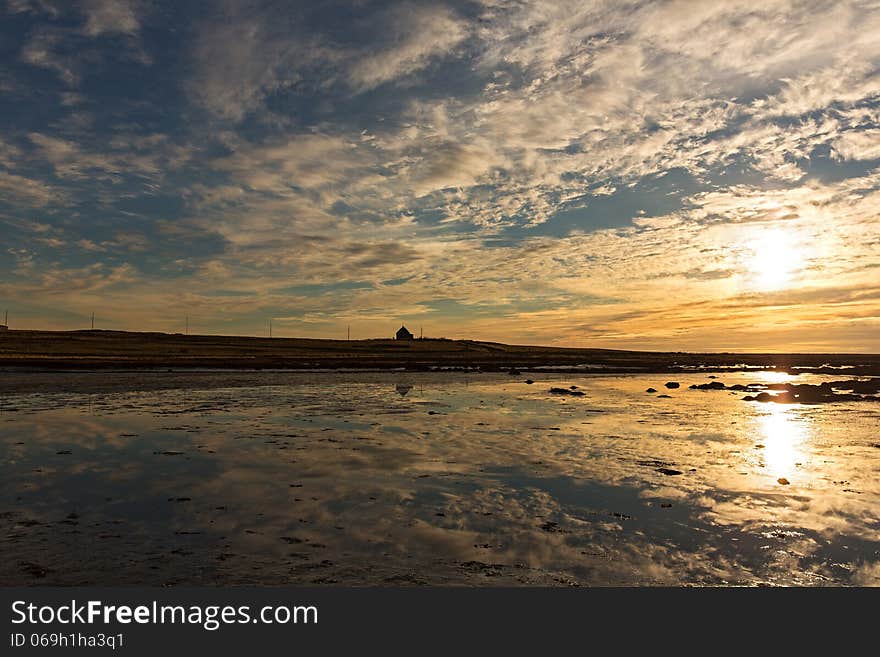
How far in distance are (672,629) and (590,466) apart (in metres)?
10.1

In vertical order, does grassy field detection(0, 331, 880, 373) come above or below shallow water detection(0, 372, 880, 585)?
above

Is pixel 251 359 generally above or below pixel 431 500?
above

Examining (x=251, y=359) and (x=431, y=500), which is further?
(x=251, y=359)

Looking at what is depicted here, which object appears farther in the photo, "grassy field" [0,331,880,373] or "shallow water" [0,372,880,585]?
"grassy field" [0,331,880,373]

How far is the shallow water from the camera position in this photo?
9391 mm

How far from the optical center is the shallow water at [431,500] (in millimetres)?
9391

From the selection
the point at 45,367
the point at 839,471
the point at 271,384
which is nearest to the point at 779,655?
the point at 839,471

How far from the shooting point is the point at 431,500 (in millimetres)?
13602

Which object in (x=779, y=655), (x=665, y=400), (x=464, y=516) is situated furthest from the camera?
(x=665, y=400)

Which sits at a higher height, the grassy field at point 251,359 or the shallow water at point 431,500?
the grassy field at point 251,359

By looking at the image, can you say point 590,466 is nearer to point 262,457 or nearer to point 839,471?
point 839,471

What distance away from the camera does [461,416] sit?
29.7 m

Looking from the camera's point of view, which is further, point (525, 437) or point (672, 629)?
point (525, 437)

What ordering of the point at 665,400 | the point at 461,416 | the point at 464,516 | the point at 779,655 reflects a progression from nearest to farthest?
1. the point at 779,655
2. the point at 464,516
3. the point at 461,416
4. the point at 665,400
